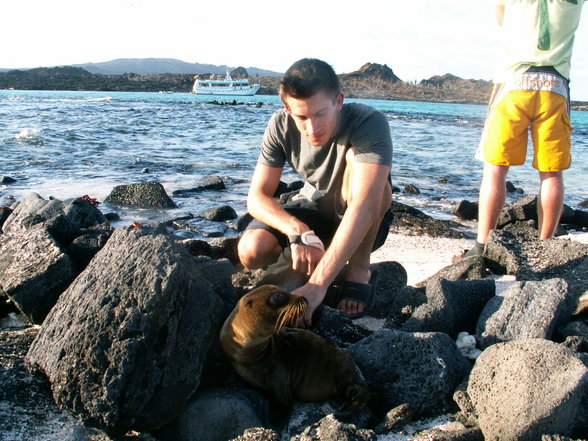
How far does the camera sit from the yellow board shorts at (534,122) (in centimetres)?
448

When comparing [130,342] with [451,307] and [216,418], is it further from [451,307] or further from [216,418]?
[451,307]

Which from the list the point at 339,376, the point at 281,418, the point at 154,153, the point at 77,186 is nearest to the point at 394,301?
the point at 339,376

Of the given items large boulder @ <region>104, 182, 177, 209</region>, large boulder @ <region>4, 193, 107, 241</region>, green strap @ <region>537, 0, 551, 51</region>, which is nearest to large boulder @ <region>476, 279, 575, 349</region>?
green strap @ <region>537, 0, 551, 51</region>

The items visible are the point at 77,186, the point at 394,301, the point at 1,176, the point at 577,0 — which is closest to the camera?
the point at 394,301

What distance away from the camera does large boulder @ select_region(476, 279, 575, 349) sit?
312cm

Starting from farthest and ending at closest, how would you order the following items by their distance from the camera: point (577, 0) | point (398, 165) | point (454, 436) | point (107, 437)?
point (398, 165) < point (577, 0) < point (107, 437) < point (454, 436)

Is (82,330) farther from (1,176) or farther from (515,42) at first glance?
(1,176)

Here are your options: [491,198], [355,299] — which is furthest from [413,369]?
[491,198]

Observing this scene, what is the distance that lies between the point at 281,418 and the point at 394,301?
1439 millimetres

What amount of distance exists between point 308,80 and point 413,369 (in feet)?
5.75

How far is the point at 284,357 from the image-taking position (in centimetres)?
283

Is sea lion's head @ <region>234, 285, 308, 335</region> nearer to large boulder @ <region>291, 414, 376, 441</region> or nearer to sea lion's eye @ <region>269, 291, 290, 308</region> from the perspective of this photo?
sea lion's eye @ <region>269, 291, 290, 308</region>

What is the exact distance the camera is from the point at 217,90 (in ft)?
280

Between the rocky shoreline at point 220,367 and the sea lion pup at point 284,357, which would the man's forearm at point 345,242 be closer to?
the rocky shoreline at point 220,367
